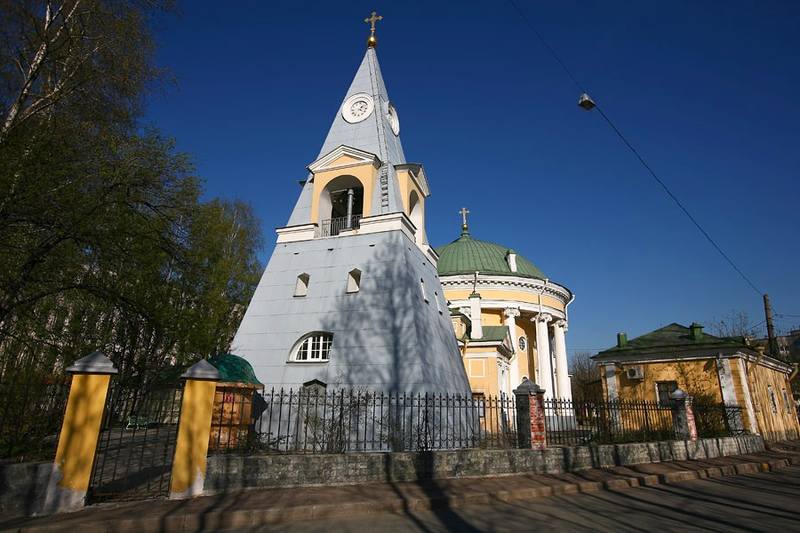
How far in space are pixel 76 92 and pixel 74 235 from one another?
4544 millimetres

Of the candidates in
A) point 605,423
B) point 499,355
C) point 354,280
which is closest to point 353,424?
point 354,280

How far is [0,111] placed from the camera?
33.0 ft

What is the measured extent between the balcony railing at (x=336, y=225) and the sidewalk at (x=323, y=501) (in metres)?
10.3

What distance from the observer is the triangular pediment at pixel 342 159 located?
17156 millimetres

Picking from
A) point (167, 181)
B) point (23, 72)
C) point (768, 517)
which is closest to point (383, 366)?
point (167, 181)

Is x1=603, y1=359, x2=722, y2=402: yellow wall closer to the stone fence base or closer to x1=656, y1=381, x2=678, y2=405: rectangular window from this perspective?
x1=656, y1=381, x2=678, y2=405: rectangular window

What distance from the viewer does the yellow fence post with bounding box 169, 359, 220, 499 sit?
7.40 metres

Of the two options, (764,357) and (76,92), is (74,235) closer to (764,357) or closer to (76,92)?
(76,92)

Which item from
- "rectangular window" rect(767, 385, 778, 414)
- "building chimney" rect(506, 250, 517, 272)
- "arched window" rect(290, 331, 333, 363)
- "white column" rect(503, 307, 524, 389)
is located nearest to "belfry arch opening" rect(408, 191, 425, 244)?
"arched window" rect(290, 331, 333, 363)

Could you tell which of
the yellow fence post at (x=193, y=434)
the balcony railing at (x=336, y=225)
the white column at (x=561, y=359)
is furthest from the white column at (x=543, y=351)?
the yellow fence post at (x=193, y=434)

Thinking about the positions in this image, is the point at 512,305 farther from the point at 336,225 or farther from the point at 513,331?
the point at 336,225

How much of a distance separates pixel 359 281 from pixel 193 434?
26.2 ft

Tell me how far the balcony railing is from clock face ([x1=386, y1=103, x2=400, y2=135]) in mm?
5468

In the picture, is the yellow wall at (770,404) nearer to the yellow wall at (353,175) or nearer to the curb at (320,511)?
the curb at (320,511)
